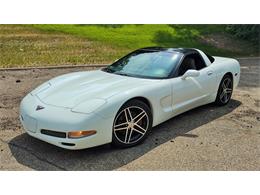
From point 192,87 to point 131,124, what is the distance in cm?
150

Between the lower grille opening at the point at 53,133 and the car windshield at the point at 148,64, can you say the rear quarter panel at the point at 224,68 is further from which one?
the lower grille opening at the point at 53,133

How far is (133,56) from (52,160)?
2.54 m

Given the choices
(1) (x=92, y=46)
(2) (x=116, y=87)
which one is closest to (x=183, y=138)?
(2) (x=116, y=87)

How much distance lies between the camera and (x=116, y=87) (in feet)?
15.5

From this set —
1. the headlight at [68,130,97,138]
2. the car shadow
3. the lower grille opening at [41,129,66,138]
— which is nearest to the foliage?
the car shadow

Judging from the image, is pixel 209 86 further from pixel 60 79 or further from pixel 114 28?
pixel 114 28

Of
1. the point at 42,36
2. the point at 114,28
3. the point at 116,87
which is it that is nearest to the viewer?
the point at 116,87

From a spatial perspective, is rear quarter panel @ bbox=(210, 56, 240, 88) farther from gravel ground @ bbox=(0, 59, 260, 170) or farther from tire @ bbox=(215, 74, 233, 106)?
gravel ground @ bbox=(0, 59, 260, 170)

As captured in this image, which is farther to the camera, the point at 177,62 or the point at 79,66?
the point at 79,66

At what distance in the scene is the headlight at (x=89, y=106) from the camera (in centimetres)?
416

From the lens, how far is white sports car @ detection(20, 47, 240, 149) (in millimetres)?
4109

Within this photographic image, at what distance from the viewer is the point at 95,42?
14.0 meters

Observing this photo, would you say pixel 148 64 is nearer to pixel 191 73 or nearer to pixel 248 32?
pixel 191 73

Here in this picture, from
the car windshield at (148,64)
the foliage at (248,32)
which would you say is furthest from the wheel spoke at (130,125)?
the foliage at (248,32)
